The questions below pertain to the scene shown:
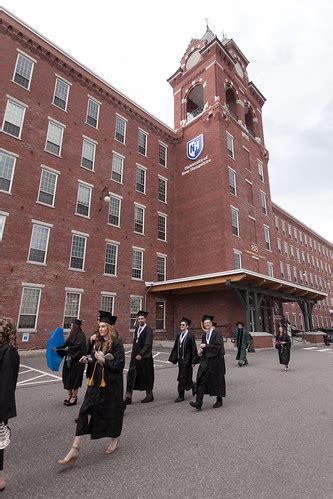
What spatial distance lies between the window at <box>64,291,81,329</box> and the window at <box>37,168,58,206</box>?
626cm

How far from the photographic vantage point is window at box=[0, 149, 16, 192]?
1719 centimetres

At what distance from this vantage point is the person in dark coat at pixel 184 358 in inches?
284

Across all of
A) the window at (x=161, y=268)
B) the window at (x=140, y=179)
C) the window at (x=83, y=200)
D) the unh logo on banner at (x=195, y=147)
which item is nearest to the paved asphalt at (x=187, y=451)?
the window at (x=83, y=200)

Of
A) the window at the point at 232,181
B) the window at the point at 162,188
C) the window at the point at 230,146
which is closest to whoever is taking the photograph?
the window at the point at 232,181

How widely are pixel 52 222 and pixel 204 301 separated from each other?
13.1 m

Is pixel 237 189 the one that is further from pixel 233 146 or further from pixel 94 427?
pixel 94 427

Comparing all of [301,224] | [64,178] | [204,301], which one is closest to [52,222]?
[64,178]

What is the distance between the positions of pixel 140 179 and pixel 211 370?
70.0 feet

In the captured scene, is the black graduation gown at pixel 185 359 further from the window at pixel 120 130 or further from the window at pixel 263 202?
the window at pixel 263 202

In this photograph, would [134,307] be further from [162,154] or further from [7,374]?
[7,374]

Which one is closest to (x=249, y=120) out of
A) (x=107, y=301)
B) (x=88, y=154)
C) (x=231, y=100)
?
(x=231, y=100)

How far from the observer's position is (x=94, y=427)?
162 inches

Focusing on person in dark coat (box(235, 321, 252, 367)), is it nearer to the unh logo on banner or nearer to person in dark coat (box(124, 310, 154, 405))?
person in dark coat (box(124, 310, 154, 405))

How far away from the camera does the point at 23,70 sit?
1995cm
